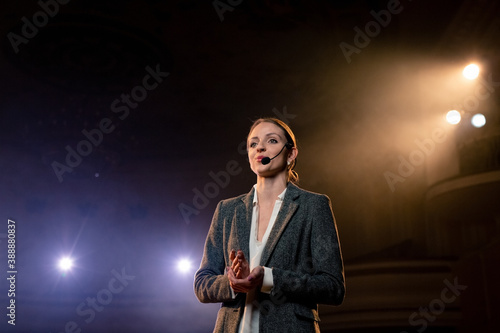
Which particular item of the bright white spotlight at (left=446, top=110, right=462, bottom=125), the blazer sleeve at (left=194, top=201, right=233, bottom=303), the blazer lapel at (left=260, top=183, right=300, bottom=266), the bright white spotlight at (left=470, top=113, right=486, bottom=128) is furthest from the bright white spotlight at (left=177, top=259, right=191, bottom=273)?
the blazer lapel at (left=260, top=183, right=300, bottom=266)

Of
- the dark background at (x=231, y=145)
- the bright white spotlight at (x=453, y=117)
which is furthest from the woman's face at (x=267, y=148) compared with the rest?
the bright white spotlight at (x=453, y=117)

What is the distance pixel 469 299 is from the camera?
5.10 meters

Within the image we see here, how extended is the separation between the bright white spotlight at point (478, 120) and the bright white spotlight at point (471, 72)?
421 mm

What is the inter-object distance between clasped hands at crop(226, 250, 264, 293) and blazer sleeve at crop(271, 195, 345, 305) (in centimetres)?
7

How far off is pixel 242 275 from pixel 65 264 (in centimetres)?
740

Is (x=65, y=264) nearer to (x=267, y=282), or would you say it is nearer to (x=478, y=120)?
(x=478, y=120)

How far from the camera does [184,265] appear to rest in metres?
Answer: 8.53

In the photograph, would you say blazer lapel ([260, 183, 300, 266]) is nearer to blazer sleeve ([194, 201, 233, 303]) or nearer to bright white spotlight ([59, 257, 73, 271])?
blazer sleeve ([194, 201, 233, 303])

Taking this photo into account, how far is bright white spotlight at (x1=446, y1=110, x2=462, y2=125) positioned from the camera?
587 cm

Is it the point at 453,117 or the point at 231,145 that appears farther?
the point at 231,145

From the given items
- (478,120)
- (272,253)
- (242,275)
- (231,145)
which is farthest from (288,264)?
(231,145)

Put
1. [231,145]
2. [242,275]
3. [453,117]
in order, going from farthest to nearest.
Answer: [231,145]
[453,117]
[242,275]

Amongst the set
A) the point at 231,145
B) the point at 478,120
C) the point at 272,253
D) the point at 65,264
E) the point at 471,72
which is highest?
the point at 231,145

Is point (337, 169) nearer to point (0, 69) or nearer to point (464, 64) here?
point (464, 64)
